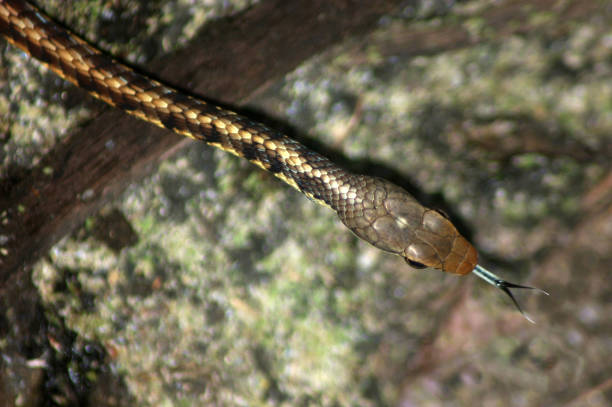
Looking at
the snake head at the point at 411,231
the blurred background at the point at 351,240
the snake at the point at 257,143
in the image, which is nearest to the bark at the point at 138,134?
the blurred background at the point at 351,240

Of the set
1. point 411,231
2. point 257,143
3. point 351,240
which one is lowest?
point 351,240

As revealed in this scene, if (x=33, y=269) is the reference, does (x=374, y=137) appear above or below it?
below

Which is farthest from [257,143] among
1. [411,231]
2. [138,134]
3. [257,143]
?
[411,231]

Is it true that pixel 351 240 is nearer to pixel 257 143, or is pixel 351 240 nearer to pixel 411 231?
pixel 411 231

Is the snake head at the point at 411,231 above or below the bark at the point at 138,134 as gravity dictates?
below

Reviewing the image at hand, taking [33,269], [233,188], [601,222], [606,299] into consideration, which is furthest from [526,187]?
[33,269]

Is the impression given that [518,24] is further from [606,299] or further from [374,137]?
[606,299]

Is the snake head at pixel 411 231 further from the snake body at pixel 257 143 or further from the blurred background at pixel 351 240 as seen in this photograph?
the blurred background at pixel 351 240
